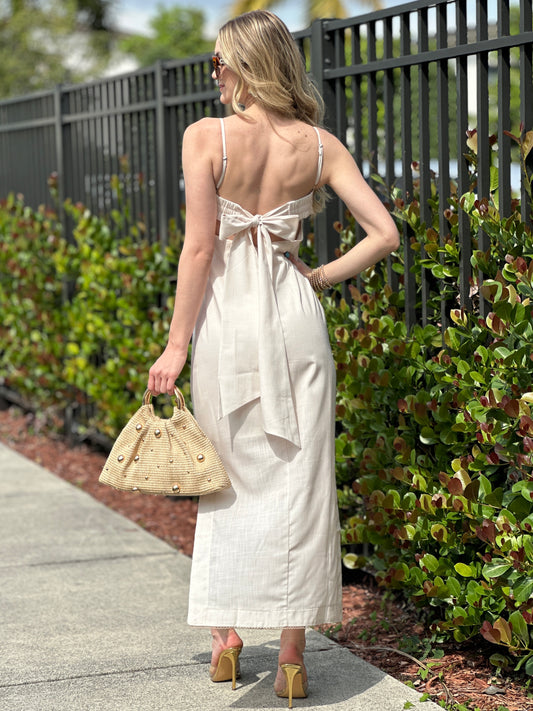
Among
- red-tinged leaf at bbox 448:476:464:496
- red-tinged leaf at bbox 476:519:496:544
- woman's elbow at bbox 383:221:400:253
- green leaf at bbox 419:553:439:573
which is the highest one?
woman's elbow at bbox 383:221:400:253

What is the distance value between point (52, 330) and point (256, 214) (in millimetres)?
4583

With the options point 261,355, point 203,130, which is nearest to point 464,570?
point 261,355

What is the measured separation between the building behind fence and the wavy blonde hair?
2.16ft

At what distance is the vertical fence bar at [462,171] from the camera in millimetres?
3506

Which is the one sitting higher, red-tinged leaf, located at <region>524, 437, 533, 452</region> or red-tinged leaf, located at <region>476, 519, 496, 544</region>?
red-tinged leaf, located at <region>524, 437, 533, 452</region>

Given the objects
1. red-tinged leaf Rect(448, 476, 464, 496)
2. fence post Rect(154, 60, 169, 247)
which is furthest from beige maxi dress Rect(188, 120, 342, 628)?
fence post Rect(154, 60, 169, 247)

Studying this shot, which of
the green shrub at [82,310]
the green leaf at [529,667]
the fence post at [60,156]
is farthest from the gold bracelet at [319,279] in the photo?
the fence post at [60,156]

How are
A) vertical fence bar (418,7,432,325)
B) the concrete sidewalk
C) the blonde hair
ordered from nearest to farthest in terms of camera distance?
the blonde hair → the concrete sidewalk → vertical fence bar (418,7,432,325)

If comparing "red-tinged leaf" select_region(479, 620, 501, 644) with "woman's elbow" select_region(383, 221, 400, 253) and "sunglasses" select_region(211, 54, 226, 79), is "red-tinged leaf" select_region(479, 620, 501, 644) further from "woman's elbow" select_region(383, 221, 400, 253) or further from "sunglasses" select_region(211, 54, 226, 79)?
"sunglasses" select_region(211, 54, 226, 79)

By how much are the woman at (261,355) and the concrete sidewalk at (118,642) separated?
250 mm

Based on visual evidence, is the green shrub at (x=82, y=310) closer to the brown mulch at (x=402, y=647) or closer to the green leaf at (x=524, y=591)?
the brown mulch at (x=402, y=647)

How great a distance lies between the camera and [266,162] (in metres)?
3.21

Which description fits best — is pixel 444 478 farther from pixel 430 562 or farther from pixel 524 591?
pixel 524 591

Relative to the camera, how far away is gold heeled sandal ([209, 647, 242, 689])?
3406 mm
